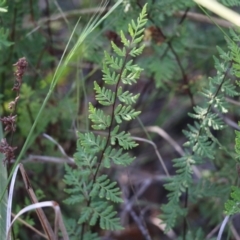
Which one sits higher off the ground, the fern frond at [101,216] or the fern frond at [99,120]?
the fern frond at [99,120]

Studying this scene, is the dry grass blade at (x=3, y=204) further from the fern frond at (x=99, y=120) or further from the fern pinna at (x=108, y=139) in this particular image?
the fern frond at (x=99, y=120)

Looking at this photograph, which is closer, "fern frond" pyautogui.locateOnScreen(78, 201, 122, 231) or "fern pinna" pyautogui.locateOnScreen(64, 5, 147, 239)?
"fern pinna" pyautogui.locateOnScreen(64, 5, 147, 239)

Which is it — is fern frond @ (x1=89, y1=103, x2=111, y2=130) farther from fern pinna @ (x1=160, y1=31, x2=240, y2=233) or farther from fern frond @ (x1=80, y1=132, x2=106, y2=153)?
fern pinna @ (x1=160, y1=31, x2=240, y2=233)

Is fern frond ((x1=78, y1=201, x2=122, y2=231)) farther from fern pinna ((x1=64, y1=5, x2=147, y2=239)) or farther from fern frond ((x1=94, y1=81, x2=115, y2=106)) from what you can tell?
fern frond ((x1=94, y1=81, x2=115, y2=106))

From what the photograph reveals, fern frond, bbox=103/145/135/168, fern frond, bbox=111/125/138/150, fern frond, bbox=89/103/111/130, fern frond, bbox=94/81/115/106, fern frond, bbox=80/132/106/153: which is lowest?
fern frond, bbox=103/145/135/168

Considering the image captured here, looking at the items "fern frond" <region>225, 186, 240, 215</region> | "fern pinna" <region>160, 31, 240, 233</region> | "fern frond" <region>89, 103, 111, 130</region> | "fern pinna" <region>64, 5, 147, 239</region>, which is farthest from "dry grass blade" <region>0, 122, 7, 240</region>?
"fern frond" <region>225, 186, 240, 215</region>

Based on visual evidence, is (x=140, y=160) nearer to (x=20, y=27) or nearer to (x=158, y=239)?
(x=158, y=239)

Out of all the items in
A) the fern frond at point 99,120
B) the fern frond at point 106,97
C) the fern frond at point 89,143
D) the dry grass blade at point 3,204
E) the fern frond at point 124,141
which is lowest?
the dry grass blade at point 3,204

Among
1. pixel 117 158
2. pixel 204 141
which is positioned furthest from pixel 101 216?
pixel 204 141

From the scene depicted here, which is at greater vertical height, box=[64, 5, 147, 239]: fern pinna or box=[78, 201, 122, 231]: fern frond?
box=[64, 5, 147, 239]: fern pinna

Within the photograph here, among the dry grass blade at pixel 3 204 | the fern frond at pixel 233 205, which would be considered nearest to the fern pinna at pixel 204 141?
the fern frond at pixel 233 205

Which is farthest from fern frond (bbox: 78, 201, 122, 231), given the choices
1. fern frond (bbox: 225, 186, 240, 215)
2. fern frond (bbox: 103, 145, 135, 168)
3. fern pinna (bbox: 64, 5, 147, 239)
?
Answer: fern frond (bbox: 225, 186, 240, 215)
